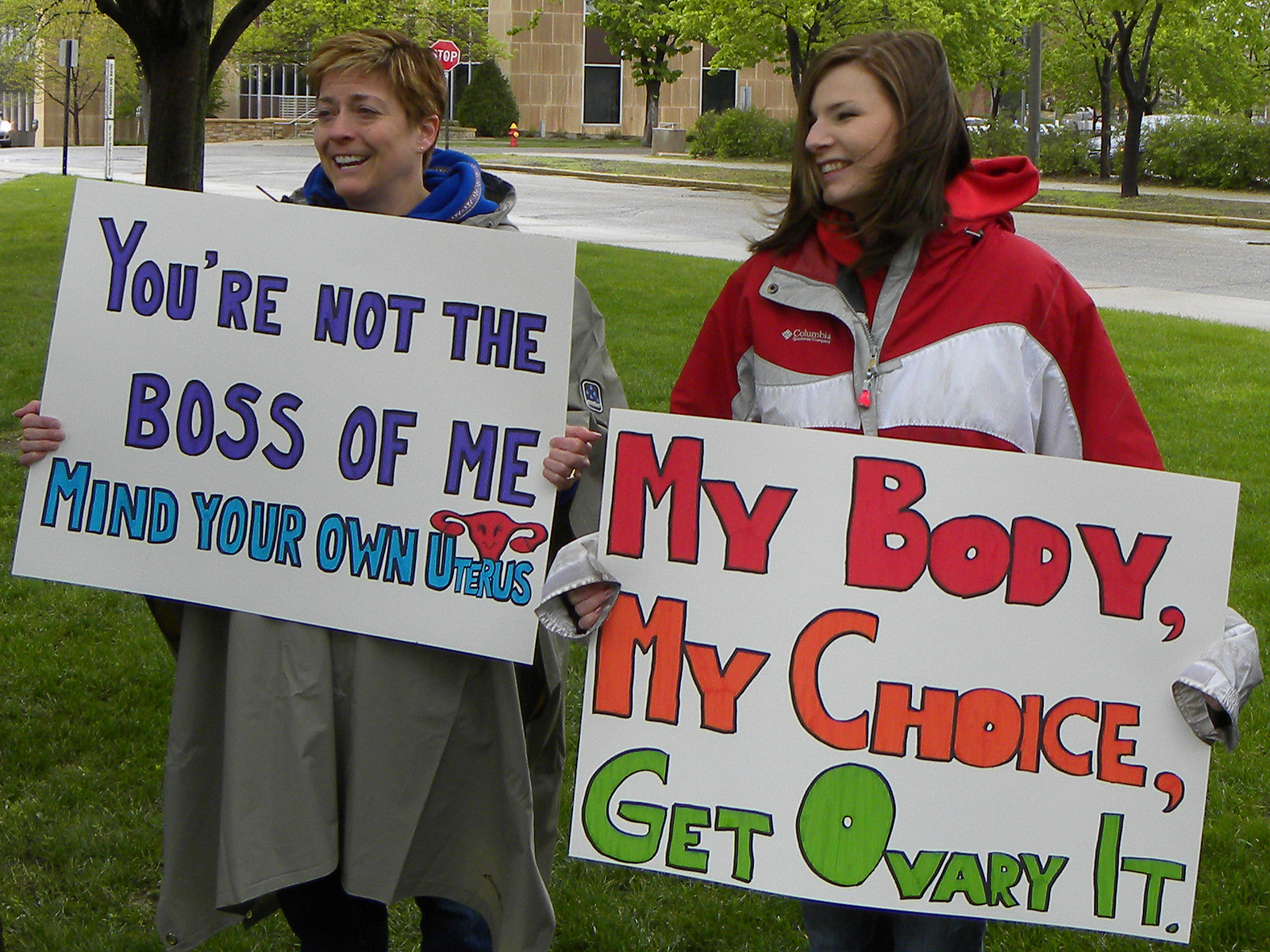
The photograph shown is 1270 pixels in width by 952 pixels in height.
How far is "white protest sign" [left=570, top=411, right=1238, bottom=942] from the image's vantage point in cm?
224

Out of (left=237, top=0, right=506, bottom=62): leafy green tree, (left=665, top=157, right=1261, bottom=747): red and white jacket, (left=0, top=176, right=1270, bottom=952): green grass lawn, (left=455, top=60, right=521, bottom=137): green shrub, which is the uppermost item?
(left=237, top=0, right=506, bottom=62): leafy green tree

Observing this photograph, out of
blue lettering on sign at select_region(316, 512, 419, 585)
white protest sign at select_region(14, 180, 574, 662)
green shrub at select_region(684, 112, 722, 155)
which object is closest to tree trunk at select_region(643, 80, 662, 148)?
green shrub at select_region(684, 112, 722, 155)

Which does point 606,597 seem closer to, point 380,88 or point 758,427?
point 758,427

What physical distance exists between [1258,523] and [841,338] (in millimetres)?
4517

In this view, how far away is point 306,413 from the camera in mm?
2562

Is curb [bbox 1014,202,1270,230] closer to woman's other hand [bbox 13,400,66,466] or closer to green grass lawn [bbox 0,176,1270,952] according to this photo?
green grass lawn [bbox 0,176,1270,952]

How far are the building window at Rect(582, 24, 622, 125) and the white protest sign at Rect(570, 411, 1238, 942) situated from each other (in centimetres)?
5496

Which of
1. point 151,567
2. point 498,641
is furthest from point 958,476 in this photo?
point 151,567

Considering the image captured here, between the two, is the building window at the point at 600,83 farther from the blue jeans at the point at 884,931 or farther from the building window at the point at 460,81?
the blue jeans at the point at 884,931

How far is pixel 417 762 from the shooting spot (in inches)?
97.2

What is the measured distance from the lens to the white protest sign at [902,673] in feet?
7.34

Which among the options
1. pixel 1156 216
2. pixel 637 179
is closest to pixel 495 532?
pixel 1156 216

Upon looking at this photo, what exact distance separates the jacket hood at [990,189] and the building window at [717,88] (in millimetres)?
54103

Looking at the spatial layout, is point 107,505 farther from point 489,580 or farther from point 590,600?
point 590,600
